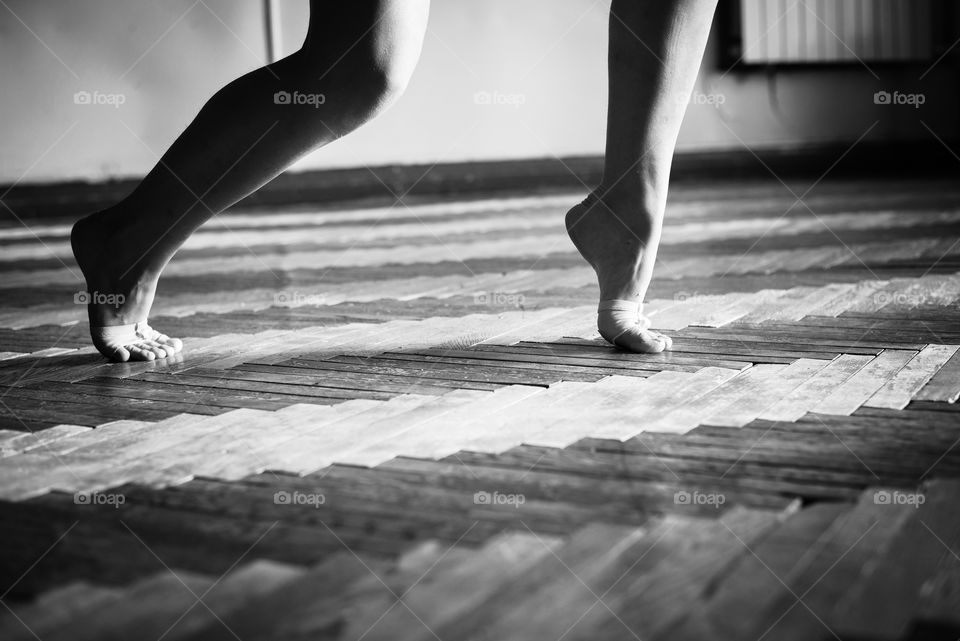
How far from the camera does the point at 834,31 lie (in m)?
6.09

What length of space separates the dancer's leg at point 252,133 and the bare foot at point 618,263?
32 cm

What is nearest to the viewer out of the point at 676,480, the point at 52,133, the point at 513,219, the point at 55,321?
the point at 676,480

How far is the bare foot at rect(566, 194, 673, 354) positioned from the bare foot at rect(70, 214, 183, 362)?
1.84ft

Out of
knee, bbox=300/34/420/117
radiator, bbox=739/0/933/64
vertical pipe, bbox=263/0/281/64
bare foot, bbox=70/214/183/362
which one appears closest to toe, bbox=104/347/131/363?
bare foot, bbox=70/214/183/362

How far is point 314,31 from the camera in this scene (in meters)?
1.28

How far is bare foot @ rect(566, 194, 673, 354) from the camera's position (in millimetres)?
1435

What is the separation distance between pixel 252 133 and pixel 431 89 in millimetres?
4171

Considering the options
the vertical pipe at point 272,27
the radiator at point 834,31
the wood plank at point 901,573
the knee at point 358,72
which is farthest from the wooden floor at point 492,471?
the radiator at point 834,31

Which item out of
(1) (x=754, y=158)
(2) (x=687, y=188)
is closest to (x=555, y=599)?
(2) (x=687, y=188)

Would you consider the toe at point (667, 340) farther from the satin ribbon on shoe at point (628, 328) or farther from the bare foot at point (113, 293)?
the bare foot at point (113, 293)

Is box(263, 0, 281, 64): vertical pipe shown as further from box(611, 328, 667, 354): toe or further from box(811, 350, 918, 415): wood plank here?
box(811, 350, 918, 415): wood plank

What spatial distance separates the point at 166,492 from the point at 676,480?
390 mm

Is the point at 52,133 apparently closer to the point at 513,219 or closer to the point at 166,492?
the point at 513,219

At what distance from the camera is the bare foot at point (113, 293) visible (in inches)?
55.4
